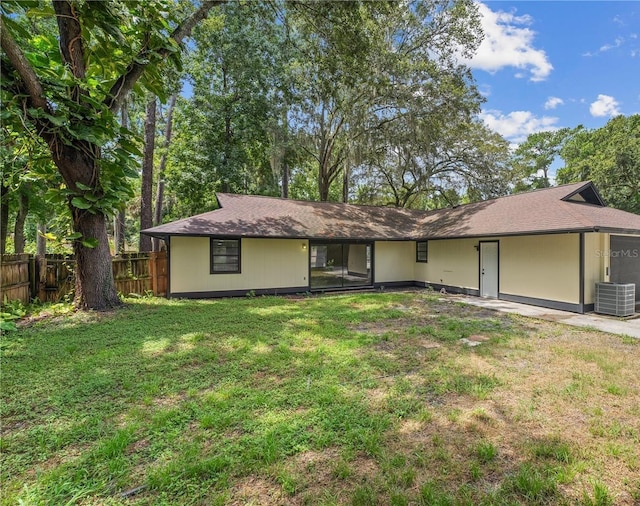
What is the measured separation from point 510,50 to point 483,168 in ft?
22.6

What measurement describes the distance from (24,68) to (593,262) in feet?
41.5

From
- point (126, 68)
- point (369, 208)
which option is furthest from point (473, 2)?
point (126, 68)

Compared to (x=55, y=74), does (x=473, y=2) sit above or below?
Answer: above

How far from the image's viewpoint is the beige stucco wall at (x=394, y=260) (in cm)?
1245

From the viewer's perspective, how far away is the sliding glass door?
11.4 meters

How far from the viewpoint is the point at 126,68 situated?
6.38m

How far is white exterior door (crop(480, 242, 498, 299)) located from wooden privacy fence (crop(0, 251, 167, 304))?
409 inches

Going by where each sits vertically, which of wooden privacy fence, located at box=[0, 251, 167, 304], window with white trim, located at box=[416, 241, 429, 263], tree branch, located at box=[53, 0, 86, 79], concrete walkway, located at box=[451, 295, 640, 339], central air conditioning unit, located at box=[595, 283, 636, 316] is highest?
tree branch, located at box=[53, 0, 86, 79]

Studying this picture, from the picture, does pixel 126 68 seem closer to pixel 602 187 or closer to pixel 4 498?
pixel 4 498

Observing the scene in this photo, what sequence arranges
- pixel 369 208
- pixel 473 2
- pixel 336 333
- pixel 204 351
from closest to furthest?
pixel 204 351 → pixel 336 333 → pixel 473 2 → pixel 369 208

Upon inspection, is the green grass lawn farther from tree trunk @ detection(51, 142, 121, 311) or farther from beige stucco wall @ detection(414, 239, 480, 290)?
beige stucco wall @ detection(414, 239, 480, 290)

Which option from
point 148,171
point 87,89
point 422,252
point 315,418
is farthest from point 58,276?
point 422,252

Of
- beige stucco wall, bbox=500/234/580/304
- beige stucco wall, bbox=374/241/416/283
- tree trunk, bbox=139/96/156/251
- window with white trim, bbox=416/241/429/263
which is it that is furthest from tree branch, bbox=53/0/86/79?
beige stucco wall, bbox=500/234/580/304

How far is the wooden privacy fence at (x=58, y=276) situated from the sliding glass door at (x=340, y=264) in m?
5.03
